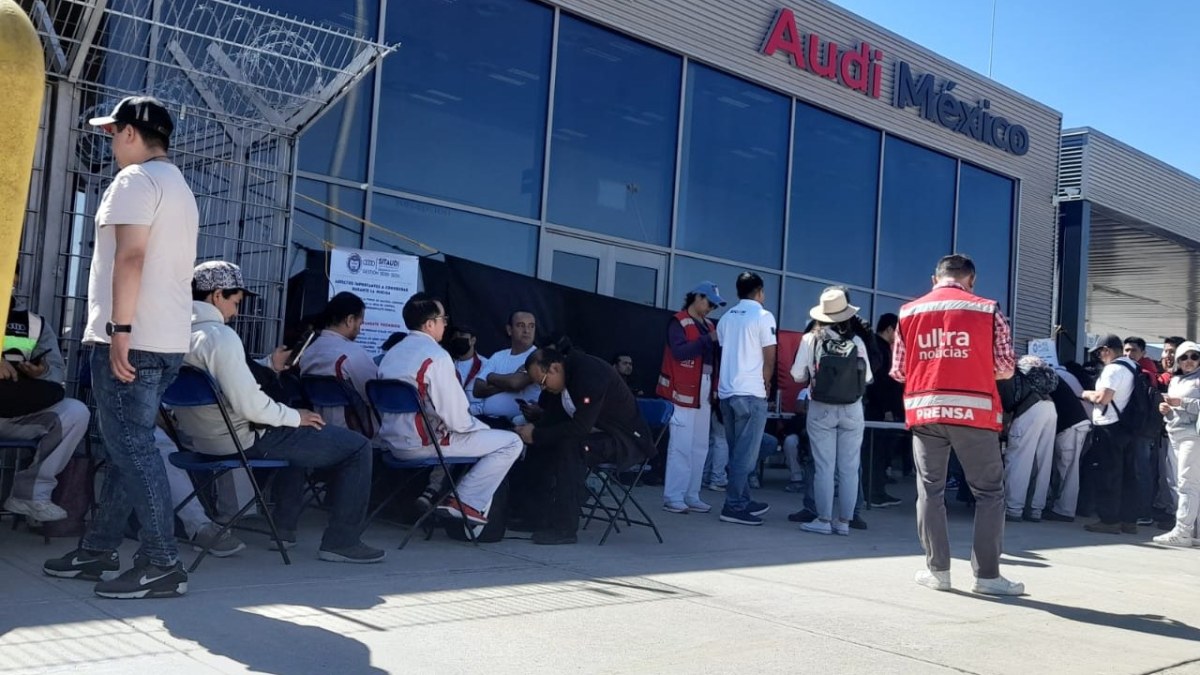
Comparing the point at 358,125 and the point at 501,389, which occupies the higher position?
the point at 358,125

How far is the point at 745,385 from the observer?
8.27 metres

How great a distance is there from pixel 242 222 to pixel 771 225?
296 inches

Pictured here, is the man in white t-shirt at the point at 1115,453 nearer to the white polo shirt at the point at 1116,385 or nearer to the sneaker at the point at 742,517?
the white polo shirt at the point at 1116,385

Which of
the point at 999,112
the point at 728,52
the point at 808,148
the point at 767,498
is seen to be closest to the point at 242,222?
the point at 767,498

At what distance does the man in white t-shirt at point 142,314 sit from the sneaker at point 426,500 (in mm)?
2144

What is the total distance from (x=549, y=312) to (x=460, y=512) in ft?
11.7

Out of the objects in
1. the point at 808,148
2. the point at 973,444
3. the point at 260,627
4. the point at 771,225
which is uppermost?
the point at 808,148

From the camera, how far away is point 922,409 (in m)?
5.73

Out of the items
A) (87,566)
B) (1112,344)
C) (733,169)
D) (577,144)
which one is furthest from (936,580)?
(733,169)

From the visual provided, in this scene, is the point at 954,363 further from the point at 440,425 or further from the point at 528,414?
the point at 440,425

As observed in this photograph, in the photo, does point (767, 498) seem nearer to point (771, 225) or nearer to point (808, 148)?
point (771, 225)

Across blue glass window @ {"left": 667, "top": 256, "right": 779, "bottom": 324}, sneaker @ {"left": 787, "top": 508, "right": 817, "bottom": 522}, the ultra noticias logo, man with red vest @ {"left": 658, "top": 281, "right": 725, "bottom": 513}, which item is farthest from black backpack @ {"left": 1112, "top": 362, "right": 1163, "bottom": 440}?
the ultra noticias logo

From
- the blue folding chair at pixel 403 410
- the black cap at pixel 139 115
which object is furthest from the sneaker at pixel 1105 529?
the black cap at pixel 139 115

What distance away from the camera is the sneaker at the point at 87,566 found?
451cm
